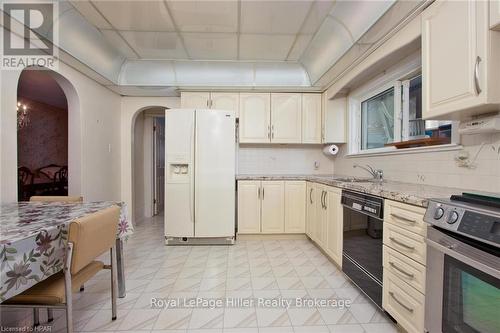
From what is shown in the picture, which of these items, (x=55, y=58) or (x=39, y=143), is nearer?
(x=55, y=58)

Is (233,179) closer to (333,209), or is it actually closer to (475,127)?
(333,209)

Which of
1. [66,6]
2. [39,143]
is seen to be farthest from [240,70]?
[39,143]

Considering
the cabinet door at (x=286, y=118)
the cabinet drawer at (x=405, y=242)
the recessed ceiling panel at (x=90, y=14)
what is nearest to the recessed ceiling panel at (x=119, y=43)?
the recessed ceiling panel at (x=90, y=14)

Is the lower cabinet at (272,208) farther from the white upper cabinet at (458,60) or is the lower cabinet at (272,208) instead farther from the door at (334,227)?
the white upper cabinet at (458,60)

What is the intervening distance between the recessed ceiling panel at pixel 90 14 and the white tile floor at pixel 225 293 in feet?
8.14

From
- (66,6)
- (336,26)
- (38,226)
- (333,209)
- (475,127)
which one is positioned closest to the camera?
(38,226)

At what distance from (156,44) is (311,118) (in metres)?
2.29

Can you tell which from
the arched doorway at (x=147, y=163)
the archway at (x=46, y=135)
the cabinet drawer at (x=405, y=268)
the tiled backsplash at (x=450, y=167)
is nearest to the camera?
the cabinet drawer at (x=405, y=268)

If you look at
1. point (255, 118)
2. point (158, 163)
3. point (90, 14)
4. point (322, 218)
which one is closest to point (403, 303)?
point (322, 218)

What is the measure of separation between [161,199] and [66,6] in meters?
3.88

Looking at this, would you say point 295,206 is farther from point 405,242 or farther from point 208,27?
point 208,27

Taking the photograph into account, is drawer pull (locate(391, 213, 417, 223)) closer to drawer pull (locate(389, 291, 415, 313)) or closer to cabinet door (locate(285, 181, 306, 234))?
drawer pull (locate(389, 291, 415, 313))

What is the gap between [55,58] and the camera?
248cm

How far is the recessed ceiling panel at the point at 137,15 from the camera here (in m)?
2.13
